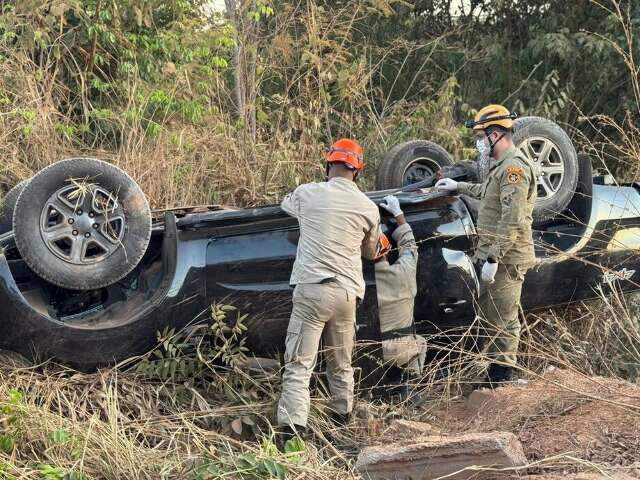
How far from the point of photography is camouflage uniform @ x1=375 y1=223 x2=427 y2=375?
438 centimetres

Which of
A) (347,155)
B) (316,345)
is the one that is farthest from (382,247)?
(316,345)

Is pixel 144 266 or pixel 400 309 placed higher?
pixel 144 266

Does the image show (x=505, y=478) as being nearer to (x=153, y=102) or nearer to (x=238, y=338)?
(x=238, y=338)

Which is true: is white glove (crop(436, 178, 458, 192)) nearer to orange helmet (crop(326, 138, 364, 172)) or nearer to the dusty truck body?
the dusty truck body

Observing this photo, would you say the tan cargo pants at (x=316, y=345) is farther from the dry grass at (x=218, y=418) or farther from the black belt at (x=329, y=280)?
the dry grass at (x=218, y=418)

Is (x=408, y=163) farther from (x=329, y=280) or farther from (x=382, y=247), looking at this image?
Result: (x=329, y=280)

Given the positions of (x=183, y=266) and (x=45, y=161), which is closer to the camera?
(x=183, y=266)

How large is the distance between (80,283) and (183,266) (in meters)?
0.52

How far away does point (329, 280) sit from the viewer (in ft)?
13.6

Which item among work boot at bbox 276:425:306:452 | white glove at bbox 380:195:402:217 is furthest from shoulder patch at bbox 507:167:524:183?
work boot at bbox 276:425:306:452

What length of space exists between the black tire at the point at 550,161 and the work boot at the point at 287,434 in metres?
2.13

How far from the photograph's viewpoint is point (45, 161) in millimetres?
6367

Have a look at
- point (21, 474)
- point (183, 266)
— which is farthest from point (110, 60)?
point (21, 474)

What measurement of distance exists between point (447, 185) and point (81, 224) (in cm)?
219
